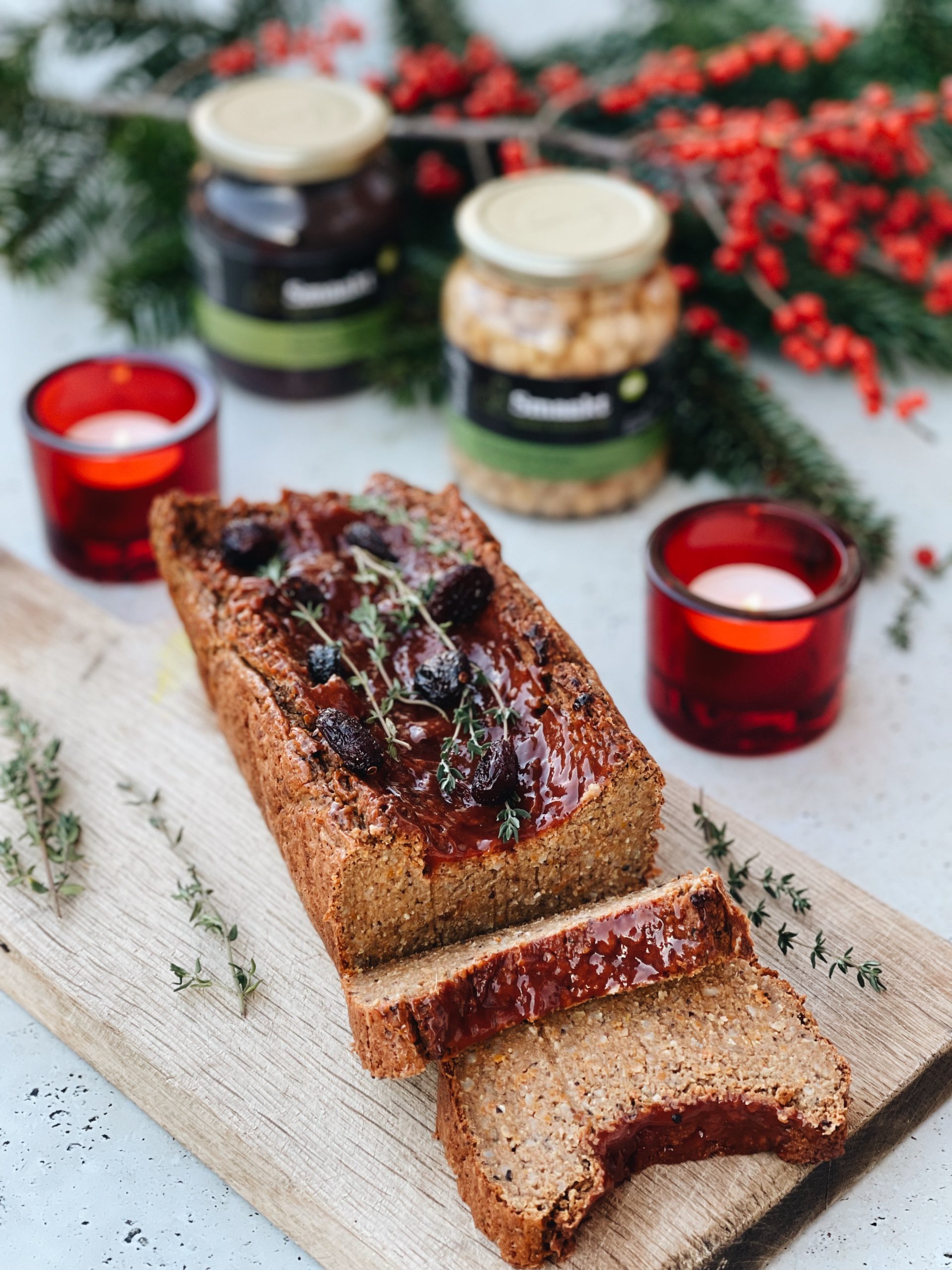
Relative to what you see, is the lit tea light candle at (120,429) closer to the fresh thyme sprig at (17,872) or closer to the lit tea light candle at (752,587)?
the fresh thyme sprig at (17,872)

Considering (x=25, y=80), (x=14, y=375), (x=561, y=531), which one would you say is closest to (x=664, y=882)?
(x=561, y=531)

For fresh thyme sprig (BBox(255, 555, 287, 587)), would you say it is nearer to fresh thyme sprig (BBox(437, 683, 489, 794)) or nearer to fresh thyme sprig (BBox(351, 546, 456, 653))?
fresh thyme sprig (BBox(351, 546, 456, 653))

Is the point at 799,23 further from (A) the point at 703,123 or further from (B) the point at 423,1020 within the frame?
(B) the point at 423,1020

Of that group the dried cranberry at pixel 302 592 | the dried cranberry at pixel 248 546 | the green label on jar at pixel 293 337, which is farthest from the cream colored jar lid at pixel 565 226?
the dried cranberry at pixel 302 592

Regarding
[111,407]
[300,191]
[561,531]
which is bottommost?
[561,531]

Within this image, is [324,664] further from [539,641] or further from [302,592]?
[539,641]

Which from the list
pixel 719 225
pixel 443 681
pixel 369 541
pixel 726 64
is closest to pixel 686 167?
pixel 719 225

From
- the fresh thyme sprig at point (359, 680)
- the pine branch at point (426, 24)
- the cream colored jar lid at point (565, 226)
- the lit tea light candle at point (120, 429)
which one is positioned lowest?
the lit tea light candle at point (120, 429)
